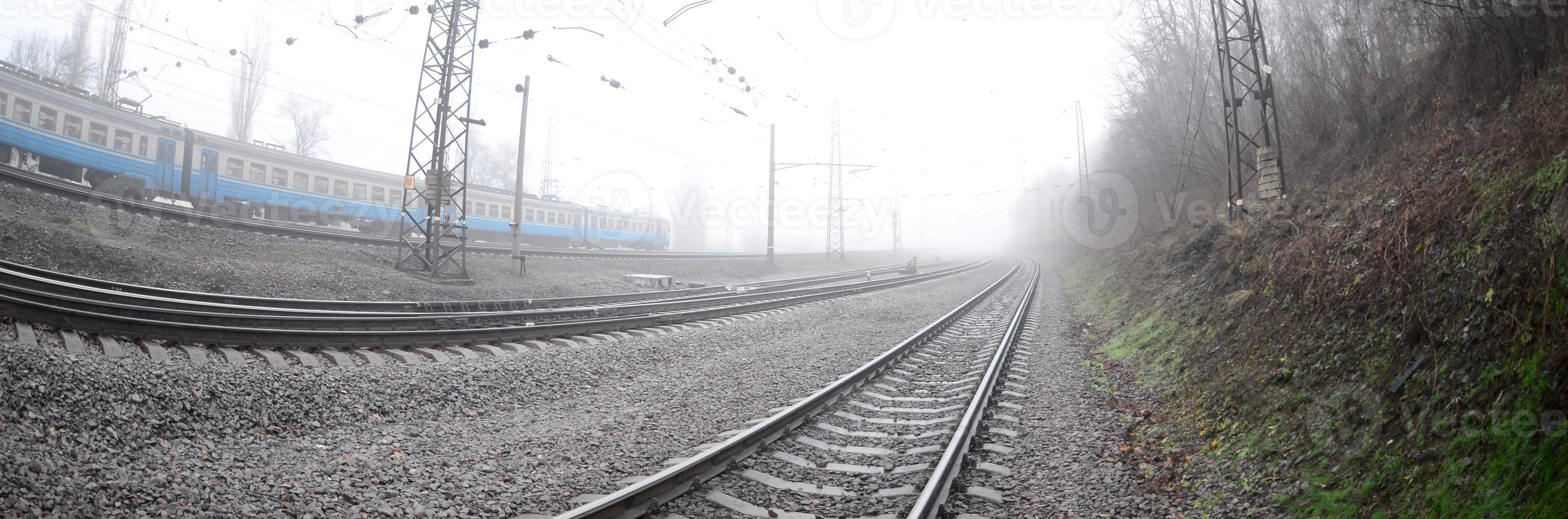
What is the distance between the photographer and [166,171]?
18.9 metres

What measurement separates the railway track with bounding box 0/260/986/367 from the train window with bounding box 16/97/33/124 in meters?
11.8

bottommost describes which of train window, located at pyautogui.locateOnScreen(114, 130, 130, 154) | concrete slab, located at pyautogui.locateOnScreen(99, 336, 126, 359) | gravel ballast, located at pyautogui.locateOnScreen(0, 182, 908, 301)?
concrete slab, located at pyautogui.locateOnScreen(99, 336, 126, 359)

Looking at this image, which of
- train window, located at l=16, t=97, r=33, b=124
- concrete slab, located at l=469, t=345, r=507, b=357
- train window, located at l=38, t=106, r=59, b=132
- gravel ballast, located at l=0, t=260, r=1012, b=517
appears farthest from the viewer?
train window, located at l=38, t=106, r=59, b=132

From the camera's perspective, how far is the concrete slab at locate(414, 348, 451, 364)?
7.23 m

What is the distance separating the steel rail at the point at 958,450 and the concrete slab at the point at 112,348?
6.73 meters

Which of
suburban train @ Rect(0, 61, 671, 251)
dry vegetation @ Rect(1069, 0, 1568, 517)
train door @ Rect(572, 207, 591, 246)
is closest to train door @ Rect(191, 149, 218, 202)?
suburban train @ Rect(0, 61, 671, 251)

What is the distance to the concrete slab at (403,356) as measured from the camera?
7055 millimetres

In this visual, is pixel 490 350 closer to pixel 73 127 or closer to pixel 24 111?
pixel 24 111

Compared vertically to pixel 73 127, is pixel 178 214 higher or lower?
lower

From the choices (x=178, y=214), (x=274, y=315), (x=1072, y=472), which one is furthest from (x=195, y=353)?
(x=178, y=214)

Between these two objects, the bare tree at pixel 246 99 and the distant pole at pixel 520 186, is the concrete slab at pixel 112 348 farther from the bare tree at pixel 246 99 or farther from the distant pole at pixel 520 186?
the bare tree at pixel 246 99

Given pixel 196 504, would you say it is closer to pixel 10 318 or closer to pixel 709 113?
pixel 10 318

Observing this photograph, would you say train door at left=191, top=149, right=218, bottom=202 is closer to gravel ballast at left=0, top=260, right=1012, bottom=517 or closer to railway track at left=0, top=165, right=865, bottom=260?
railway track at left=0, top=165, right=865, bottom=260

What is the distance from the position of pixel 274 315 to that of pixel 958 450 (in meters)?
9.34
